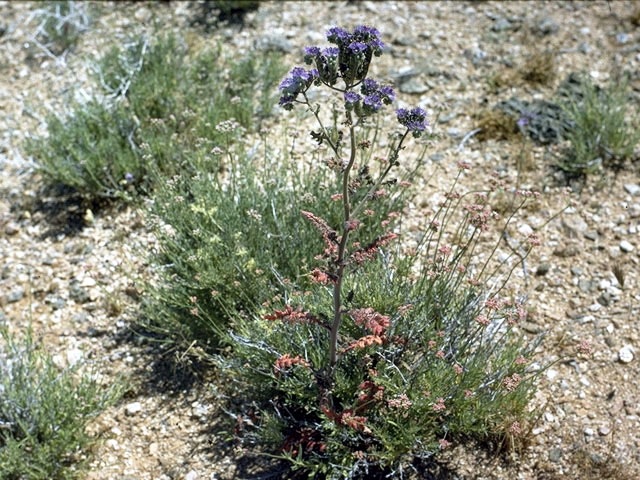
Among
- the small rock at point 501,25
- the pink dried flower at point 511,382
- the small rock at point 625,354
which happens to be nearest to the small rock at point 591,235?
the small rock at point 625,354

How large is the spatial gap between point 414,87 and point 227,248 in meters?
2.71

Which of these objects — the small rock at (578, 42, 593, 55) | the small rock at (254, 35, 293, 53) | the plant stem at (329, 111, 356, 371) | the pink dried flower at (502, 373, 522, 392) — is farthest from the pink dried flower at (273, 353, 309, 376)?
the small rock at (578, 42, 593, 55)

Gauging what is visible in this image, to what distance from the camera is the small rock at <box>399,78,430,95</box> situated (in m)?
5.86

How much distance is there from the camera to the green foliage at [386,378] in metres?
3.27

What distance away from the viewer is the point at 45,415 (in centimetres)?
367

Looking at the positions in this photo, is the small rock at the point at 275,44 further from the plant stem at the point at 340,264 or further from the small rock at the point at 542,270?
the plant stem at the point at 340,264

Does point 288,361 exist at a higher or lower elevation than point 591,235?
higher

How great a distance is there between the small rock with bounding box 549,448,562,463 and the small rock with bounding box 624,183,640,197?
2.18 m

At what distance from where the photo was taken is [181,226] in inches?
167

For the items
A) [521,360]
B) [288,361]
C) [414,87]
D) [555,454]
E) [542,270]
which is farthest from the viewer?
[414,87]

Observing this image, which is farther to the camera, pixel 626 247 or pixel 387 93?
pixel 626 247

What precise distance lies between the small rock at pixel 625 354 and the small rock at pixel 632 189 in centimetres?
136

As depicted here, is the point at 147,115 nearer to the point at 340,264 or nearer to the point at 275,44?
the point at 275,44


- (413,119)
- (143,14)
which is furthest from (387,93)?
(143,14)
